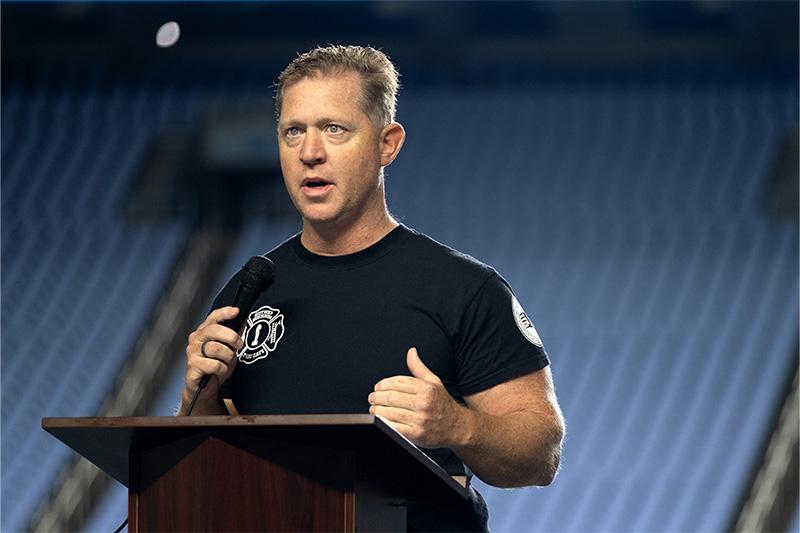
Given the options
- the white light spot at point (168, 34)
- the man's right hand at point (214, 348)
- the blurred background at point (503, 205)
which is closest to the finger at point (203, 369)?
the man's right hand at point (214, 348)

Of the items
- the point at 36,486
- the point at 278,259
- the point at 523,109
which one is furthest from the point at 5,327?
the point at 278,259

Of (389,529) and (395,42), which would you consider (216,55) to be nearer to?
(395,42)

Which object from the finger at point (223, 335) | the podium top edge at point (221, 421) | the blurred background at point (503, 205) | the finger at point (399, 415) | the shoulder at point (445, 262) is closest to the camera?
the podium top edge at point (221, 421)

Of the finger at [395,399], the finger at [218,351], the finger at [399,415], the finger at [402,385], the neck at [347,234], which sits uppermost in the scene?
the neck at [347,234]

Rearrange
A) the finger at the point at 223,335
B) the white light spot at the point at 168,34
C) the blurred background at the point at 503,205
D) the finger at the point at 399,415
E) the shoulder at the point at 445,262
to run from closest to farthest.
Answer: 1. the finger at the point at 399,415
2. the finger at the point at 223,335
3. the shoulder at the point at 445,262
4. the blurred background at the point at 503,205
5. the white light spot at the point at 168,34

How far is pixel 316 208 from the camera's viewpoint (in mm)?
1590

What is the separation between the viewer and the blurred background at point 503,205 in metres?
4.80

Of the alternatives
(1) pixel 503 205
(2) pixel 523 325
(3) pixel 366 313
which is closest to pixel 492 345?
(2) pixel 523 325

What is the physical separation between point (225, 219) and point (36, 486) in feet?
4.40

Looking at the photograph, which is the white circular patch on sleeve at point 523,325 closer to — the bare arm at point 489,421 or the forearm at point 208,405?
the bare arm at point 489,421

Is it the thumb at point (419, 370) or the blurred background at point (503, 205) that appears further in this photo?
the blurred background at point (503, 205)

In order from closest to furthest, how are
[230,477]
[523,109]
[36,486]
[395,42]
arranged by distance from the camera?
1. [230,477]
2. [36,486]
3. [395,42]
4. [523,109]

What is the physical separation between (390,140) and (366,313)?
26cm

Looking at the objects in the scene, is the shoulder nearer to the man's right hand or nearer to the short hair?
the short hair
